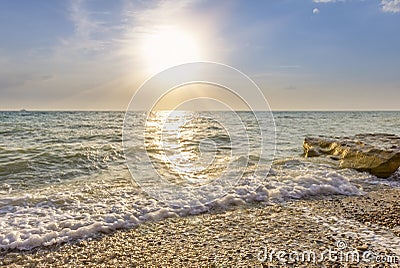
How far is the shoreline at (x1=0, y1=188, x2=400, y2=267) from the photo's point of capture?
3.52 m

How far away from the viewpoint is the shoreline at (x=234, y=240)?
11.5ft

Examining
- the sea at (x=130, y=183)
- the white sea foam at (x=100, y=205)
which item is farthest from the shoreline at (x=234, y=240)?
the sea at (x=130, y=183)

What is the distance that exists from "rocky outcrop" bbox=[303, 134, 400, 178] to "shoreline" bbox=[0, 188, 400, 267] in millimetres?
3047

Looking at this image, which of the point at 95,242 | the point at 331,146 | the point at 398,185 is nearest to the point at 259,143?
the point at 331,146

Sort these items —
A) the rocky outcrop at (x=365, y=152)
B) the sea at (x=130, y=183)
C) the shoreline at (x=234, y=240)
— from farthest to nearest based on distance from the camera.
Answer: the rocky outcrop at (x=365, y=152) < the sea at (x=130, y=183) < the shoreline at (x=234, y=240)

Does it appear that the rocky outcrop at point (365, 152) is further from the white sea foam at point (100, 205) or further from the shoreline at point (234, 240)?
the shoreline at point (234, 240)

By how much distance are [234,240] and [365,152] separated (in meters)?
6.45

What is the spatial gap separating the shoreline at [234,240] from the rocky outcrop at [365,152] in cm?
305

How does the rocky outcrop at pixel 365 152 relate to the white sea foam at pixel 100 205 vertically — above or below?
above

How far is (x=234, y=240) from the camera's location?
398cm

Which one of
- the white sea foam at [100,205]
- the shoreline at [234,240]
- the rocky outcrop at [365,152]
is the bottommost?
the shoreline at [234,240]

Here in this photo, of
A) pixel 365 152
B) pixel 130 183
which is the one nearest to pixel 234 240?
pixel 130 183

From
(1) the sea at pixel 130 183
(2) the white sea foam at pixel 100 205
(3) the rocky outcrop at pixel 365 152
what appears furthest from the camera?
(3) the rocky outcrop at pixel 365 152

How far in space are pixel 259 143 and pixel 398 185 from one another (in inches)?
284
